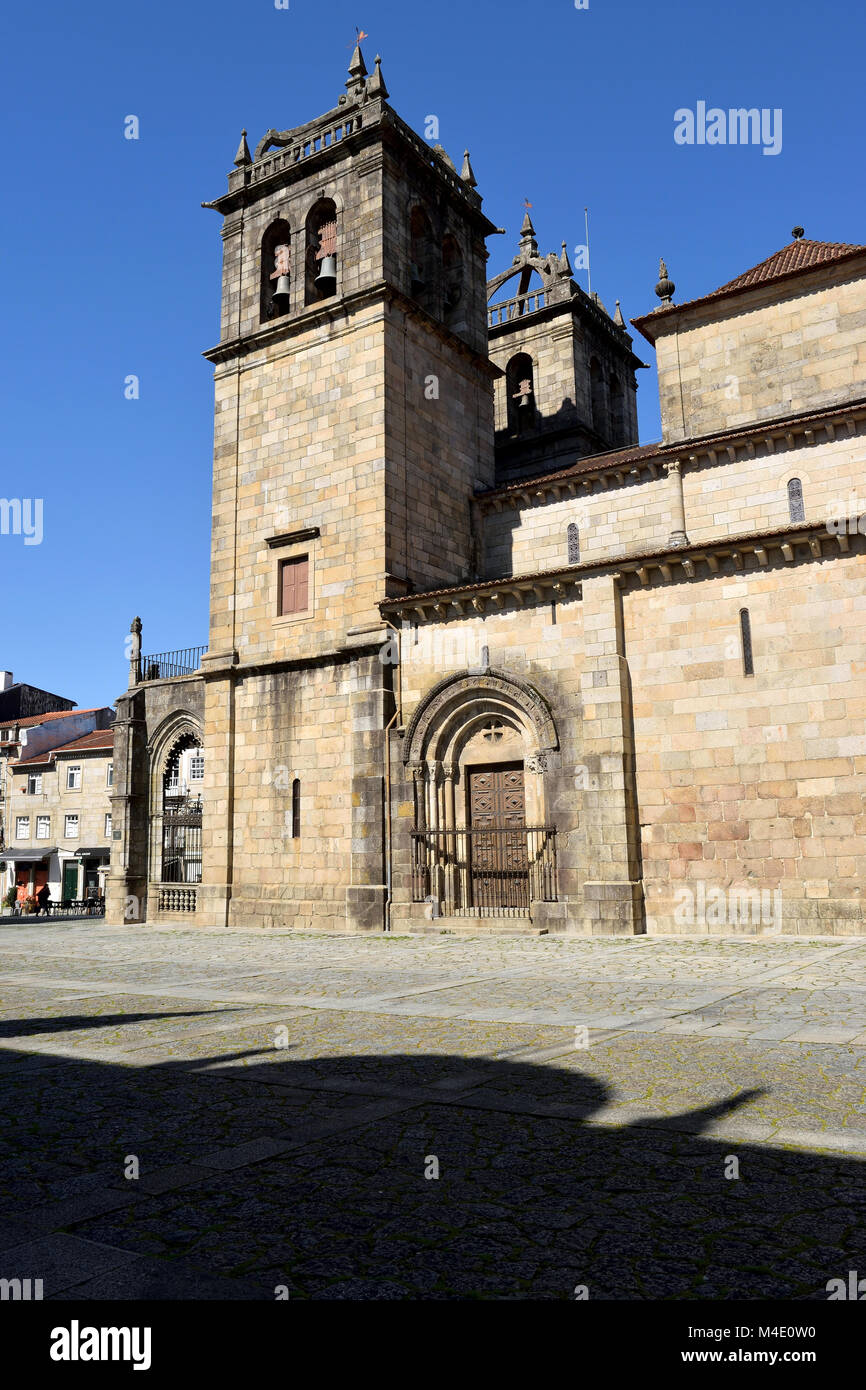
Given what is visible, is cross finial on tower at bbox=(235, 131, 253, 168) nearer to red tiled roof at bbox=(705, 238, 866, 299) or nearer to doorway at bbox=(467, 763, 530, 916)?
red tiled roof at bbox=(705, 238, 866, 299)

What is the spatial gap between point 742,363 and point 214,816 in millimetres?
16934

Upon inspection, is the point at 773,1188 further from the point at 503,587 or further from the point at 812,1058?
the point at 503,587

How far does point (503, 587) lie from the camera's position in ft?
62.8

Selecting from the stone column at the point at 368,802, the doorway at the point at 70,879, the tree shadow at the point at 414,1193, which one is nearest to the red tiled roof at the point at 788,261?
the stone column at the point at 368,802

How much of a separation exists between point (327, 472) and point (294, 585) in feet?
9.50

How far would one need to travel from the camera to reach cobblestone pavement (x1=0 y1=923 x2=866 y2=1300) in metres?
3.22

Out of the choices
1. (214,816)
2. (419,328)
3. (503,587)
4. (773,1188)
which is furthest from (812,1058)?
(419,328)

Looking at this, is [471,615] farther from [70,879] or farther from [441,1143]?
A: [70,879]

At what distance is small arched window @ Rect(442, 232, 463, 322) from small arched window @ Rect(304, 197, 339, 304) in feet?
10.8

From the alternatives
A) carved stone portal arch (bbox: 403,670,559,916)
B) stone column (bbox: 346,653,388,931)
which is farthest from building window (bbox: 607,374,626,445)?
carved stone portal arch (bbox: 403,670,559,916)

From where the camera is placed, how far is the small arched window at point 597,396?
33266 mm

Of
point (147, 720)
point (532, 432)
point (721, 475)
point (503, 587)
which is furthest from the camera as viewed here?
point (532, 432)

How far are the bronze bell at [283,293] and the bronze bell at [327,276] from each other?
3.04 feet
